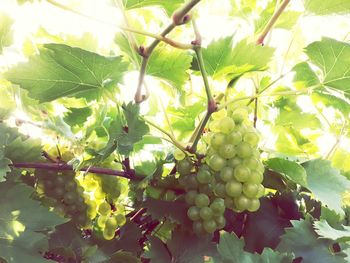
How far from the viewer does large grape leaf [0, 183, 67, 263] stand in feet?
2.52

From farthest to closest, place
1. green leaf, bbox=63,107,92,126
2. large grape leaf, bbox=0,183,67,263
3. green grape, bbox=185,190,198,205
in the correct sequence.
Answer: green leaf, bbox=63,107,92,126, green grape, bbox=185,190,198,205, large grape leaf, bbox=0,183,67,263

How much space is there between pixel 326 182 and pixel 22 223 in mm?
527

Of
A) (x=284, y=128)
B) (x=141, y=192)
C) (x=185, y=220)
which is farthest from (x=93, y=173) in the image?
Answer: (x=284, y=128)

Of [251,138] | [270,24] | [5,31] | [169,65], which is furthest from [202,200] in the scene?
[5,31]

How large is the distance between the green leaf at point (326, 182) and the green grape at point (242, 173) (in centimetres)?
12

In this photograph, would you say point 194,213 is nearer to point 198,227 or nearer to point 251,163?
point 198,227

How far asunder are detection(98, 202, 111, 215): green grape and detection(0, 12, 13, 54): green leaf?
14.5 inches

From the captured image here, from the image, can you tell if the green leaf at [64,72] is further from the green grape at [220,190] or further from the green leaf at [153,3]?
the green grape at [220,190]

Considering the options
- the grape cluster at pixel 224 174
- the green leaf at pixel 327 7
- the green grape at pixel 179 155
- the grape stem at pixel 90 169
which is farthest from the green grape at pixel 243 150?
the green leaf at pixel 327 7

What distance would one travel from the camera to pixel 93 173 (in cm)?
96

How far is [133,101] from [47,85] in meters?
0.15

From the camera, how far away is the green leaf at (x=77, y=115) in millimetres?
1017

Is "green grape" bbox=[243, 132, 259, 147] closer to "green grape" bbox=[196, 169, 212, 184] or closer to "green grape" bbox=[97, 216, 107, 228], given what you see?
"green grape" bbox=[196, 169, 212, 184]

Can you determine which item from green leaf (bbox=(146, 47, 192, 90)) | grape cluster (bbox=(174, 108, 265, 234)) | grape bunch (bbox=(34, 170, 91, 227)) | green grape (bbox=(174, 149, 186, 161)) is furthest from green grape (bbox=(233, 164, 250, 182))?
grape bunch (bbox=(34, 170, 91, 227))
